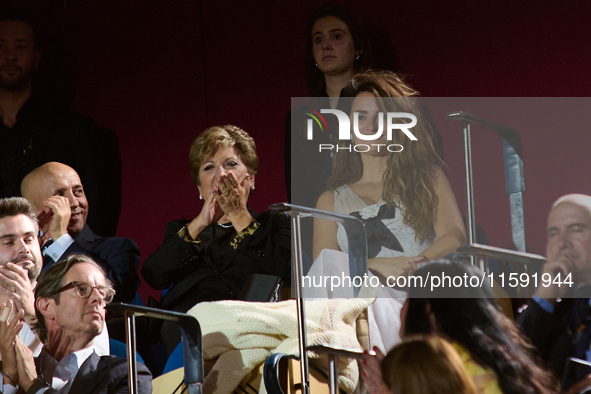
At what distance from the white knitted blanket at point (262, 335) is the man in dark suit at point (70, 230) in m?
0.59

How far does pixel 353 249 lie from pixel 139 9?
1.24 metres

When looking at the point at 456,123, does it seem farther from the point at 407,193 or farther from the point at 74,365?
the point at 74,365

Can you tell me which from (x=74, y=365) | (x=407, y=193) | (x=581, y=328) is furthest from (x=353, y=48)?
(x=74, y=365)

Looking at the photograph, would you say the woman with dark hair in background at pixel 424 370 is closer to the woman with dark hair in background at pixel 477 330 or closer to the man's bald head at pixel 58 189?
the woman with dark hair in background at pixel 477 330

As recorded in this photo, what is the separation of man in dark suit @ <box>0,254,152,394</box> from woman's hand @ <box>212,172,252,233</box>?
0.42m

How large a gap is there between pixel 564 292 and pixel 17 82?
6.33 feet

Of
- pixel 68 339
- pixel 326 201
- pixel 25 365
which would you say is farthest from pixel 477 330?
pixel 25 365

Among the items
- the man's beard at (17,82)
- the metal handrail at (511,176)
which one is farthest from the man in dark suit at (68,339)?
the metal handrail at (511,176)

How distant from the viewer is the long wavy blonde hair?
2003 millimetres

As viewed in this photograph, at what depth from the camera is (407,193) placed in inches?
79.4

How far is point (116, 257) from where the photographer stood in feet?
7.47

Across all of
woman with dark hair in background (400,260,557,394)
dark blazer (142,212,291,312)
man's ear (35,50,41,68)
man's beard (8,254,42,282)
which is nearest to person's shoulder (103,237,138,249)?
dark blazer (142,212,291,312)

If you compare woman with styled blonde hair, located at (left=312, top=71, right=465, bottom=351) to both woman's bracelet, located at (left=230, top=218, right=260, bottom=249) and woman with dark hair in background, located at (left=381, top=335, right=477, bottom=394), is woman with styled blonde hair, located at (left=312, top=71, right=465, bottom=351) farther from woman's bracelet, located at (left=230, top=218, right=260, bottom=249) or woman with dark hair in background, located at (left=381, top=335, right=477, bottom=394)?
woman with dark hair in background, located at (left=381, top=335, right=477, bottom=394)

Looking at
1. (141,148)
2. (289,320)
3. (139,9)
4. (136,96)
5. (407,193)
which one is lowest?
(289,320)
